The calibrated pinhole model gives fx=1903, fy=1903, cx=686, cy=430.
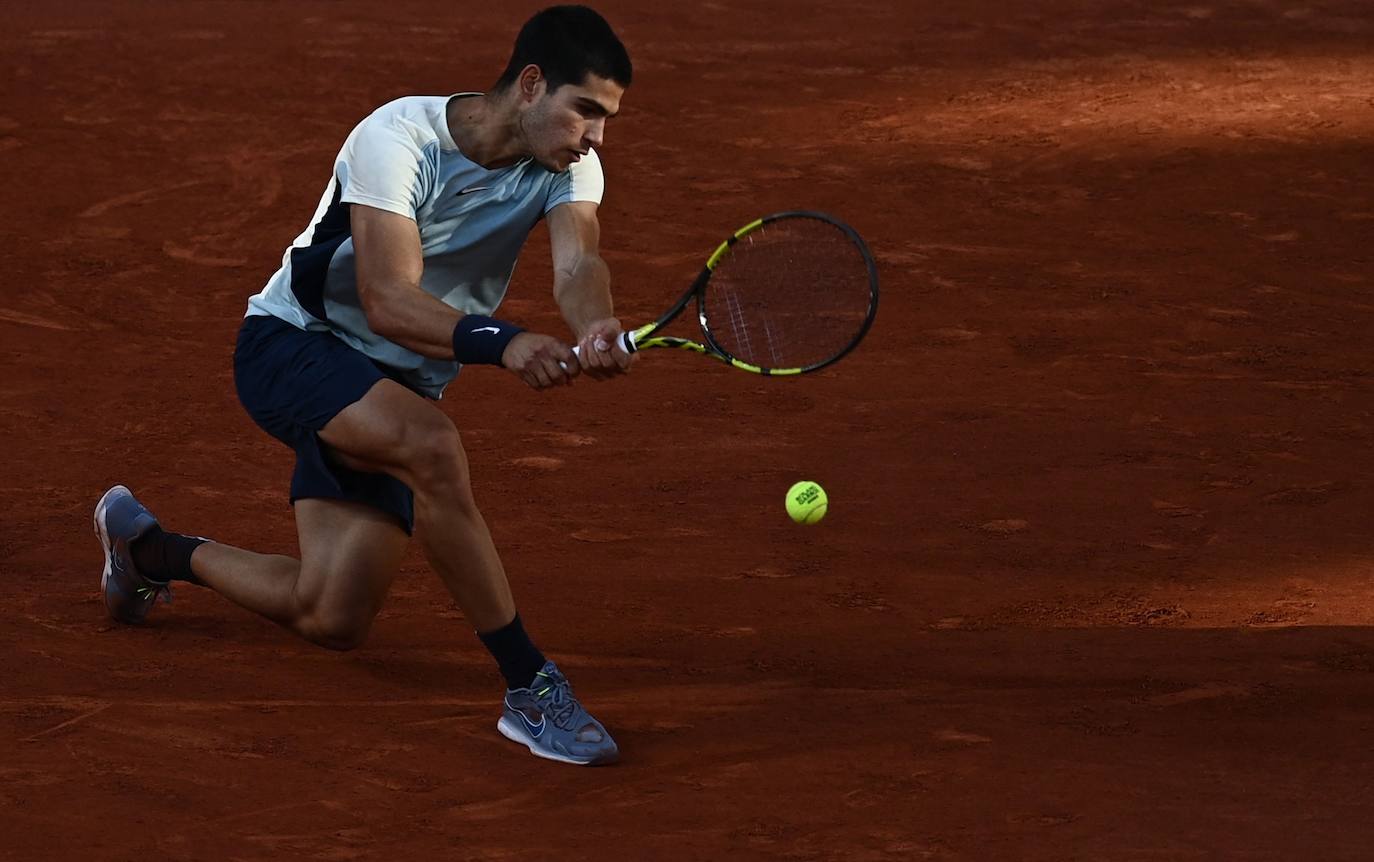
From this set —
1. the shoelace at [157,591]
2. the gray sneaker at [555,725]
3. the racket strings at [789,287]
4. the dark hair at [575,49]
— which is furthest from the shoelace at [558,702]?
the dark hair at [575,49]

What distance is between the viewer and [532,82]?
4.07 m

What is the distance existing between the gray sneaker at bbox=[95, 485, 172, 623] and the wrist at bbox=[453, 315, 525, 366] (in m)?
1.24

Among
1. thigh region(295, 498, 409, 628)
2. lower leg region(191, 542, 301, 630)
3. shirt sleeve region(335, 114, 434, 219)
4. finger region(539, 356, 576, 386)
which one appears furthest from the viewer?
lower leg region(191, 542, 301, 630)

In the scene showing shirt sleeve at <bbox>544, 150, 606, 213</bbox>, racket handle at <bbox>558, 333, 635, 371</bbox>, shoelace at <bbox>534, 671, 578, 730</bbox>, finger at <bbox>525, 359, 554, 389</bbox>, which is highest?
shirt sleeve at <bbox>544, 150, 606, 213</bbox>

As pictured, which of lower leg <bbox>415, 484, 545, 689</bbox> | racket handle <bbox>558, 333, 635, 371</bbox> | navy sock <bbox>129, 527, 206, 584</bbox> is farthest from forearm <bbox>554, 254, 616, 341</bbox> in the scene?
navy sock <bbox>129, 527, 206, 584</bbox>

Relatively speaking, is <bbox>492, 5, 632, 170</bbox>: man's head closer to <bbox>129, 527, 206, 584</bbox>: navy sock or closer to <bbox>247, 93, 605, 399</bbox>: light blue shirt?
<bbox>247, 93, 605, 399</bbox>: light blue shirt

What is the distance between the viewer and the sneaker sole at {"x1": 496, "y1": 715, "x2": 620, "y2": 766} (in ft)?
Result: 13.1

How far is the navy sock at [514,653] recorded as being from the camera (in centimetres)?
407

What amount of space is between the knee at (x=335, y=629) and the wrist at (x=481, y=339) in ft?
2.65

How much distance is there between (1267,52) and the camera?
10.3 meters

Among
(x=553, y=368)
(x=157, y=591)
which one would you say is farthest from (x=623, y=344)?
(x=157, y=591)

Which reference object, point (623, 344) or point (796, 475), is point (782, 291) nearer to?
point (623, 344)

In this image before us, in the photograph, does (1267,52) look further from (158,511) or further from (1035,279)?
(158,511)

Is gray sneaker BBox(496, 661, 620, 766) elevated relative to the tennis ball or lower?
lower
